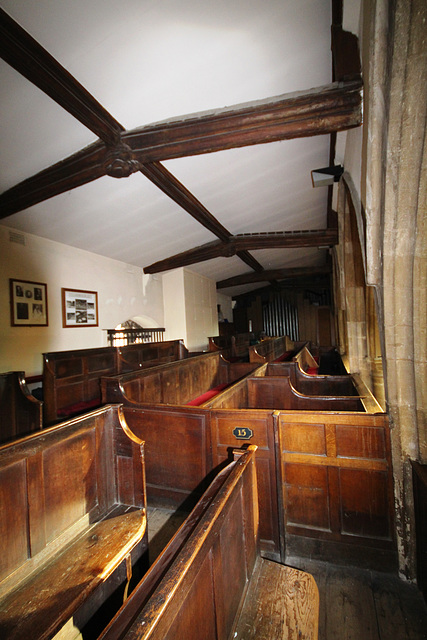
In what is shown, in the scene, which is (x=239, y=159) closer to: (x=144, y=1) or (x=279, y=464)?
(x=144, y=1)

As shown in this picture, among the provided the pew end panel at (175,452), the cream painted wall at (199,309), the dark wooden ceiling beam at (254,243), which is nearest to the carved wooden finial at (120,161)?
the pew end panel at (175,452)

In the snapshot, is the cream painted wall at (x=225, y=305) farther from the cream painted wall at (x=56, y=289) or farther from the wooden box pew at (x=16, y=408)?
the wooden box pew at (x=16, y=408)

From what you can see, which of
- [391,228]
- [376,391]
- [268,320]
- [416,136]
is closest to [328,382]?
[376,391]

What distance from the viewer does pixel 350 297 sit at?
4.71 m

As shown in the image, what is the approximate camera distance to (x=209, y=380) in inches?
175

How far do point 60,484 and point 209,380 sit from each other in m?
2.92

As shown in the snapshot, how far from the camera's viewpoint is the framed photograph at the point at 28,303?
14.3 feet

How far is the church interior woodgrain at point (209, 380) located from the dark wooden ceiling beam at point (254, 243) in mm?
2664

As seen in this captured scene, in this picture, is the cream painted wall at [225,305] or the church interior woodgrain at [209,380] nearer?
the church interior woodgrain at [209,380]

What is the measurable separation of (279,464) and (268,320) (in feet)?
40.5

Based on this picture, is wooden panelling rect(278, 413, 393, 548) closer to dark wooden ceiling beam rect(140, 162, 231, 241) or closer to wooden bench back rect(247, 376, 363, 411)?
wooden bench back rect(247, 376, 363, 411)

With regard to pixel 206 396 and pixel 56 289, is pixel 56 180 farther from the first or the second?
pixel 206 396


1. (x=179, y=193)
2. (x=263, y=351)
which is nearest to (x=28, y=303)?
(x=179, y=193)

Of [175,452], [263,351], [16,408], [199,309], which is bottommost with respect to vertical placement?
[175,452]
